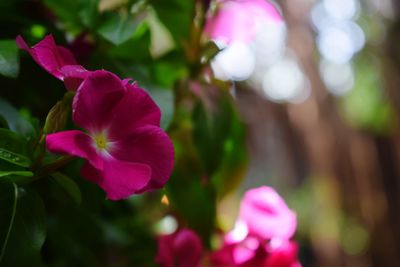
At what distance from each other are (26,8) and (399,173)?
6.20ft

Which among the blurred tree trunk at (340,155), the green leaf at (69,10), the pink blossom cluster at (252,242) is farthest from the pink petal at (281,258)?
the blurred tree trunk at (340,155)

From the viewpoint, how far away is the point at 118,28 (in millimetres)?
Answer: 412

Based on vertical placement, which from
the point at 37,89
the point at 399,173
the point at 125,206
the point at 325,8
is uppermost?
the point at 37,89

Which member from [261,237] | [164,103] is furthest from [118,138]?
[261,237]

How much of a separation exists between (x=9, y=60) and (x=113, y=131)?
89 millimetres

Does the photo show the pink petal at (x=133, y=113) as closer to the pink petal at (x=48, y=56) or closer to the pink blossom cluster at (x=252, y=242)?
the pink petal at (x=48, y=56)

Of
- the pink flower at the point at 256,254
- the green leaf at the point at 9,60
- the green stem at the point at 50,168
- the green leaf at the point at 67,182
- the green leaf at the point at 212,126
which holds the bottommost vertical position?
the pink flower at the point at 256,254

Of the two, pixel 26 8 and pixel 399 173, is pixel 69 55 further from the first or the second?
pixel 399 173

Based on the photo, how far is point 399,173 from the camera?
2.11m

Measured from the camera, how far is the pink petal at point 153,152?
0.28 meters

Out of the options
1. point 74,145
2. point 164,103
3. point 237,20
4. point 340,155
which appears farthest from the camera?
point 340,155

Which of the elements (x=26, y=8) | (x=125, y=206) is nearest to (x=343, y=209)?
(x=125, y=206)

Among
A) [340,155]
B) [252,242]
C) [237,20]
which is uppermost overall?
[237,20]

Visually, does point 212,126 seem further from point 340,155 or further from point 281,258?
point 340,155
